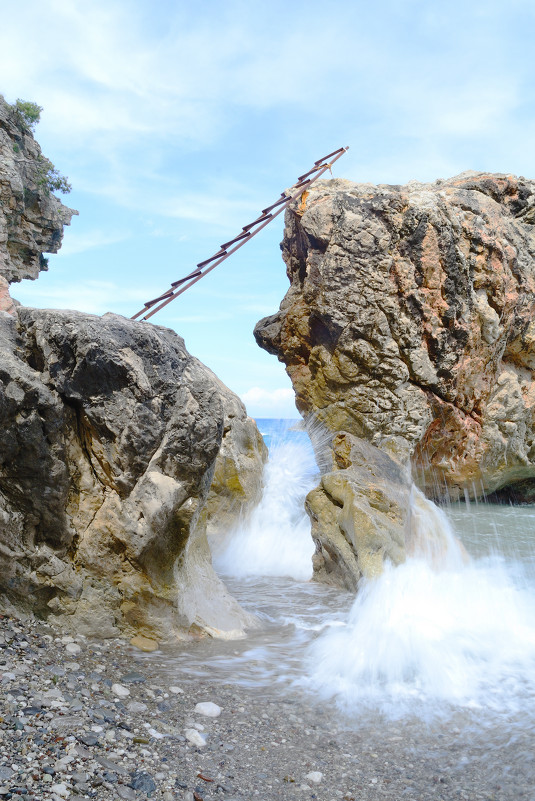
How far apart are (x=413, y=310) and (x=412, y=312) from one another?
0.04 metres

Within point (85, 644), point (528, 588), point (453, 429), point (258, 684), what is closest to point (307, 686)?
point (258, 684)

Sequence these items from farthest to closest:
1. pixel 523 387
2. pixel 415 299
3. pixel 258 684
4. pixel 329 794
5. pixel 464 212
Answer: pixel 523 387 → pixel 464 212 → pixel 415 299 → pixel 258 684 → pixel 329 794

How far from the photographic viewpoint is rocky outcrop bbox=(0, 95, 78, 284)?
16.7 m

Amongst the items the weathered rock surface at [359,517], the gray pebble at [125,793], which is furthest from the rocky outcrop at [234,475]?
the gray pebble at [125,793]

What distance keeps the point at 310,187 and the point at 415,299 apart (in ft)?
9.02

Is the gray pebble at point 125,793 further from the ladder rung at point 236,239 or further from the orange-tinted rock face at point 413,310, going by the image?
the orange-tinted rock face at point 413,310

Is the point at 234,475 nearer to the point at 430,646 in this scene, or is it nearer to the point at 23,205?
the point at 430,646

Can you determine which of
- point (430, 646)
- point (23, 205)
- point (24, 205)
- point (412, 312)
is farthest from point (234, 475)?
point (24, 205)

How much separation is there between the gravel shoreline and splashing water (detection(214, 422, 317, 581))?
13.7ft

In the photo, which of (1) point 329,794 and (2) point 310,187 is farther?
(2) point 310,187

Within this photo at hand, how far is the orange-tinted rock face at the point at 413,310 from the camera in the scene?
32.3 ft

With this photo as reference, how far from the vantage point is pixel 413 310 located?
9930 mm

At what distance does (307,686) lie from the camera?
4035 millimetres

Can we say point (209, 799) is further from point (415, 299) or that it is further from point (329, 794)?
point (415, 299)
